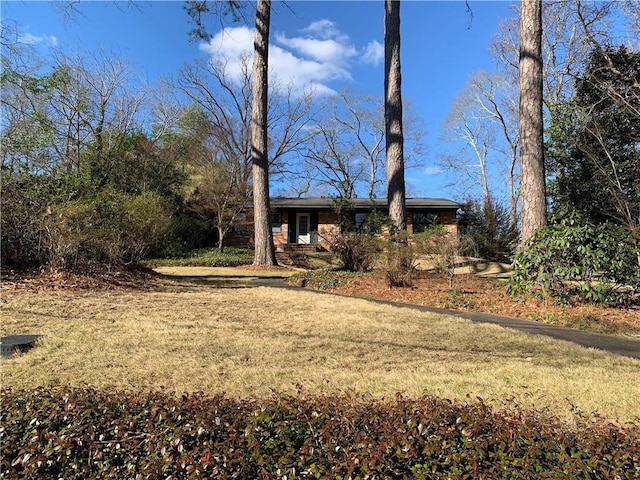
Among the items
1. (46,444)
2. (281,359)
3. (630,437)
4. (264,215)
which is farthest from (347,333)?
(264,215)

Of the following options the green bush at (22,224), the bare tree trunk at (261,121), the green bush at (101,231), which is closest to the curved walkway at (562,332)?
the green bush at (101,231)

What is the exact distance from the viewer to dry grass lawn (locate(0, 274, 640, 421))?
145 inches

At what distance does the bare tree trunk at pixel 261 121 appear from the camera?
15.7 metres

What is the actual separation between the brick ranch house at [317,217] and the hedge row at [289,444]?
919 inches

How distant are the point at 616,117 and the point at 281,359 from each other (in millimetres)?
14691

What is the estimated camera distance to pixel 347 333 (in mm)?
5855

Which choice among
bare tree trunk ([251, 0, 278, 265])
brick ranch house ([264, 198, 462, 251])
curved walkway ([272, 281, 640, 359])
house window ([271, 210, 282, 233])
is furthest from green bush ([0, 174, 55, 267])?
house window ([271, 210, 282, 233])

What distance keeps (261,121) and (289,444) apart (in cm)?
1518

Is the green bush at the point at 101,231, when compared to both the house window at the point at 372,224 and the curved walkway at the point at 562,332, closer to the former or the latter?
the house window at the point at 372,224

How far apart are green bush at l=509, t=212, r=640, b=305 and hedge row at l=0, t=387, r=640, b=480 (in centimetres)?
609

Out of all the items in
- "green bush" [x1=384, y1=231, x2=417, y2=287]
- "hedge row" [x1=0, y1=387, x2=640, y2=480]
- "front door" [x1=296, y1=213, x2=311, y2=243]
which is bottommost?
"hedge row" [x1=0, y1=387, x2=640, y2=480]

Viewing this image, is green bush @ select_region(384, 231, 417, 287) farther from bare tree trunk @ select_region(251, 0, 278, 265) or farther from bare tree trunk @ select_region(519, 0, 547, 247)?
bare tree trunk @ select_region(251, 0, 278, 265)

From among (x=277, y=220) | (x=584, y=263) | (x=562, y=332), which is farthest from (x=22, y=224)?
(x=277, y=220)

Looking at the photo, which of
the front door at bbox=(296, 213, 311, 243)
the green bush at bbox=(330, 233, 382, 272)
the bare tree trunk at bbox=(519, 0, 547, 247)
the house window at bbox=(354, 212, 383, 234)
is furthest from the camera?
the front door at bbox=(296, 213, 311, 243)
